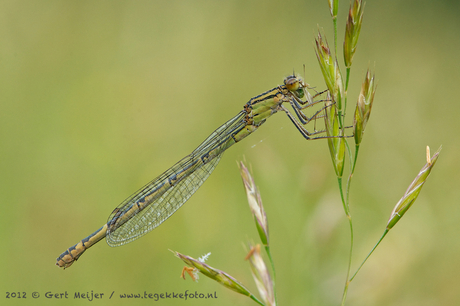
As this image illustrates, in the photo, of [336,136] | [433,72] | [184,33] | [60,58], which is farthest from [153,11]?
[336,136]

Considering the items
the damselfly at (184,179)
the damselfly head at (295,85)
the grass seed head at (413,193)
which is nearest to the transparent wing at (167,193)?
the damselfly at (184,179)

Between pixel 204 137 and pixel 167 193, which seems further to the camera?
pixel 204 137

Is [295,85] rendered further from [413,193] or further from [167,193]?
[167,193]

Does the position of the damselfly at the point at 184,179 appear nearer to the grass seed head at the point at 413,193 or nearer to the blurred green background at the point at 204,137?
the blurred green background at the point at 204,137

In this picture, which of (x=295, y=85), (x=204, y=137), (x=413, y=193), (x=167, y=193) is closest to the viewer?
(x=413, y=193)

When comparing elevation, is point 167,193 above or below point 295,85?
above

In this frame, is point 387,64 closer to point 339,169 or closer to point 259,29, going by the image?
point 259,29

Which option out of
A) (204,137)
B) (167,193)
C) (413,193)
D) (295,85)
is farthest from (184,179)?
(413,193)
